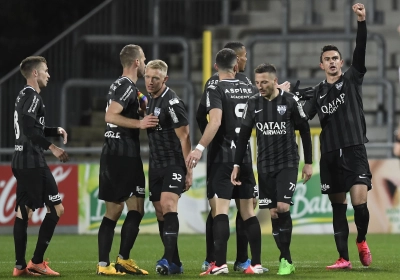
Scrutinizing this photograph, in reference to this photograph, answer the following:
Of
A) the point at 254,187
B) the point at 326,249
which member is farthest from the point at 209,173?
the point at 326,249

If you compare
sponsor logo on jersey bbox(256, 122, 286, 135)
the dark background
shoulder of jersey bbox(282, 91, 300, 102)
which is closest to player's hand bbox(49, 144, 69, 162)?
sponsor logo on jersey bbox(256, 122, 286, 135)

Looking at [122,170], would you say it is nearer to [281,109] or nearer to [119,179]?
[119,179]

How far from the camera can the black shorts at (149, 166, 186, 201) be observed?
949 centimetres

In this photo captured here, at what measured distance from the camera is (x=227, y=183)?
31.6 feet

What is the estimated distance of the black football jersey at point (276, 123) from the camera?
9.55 m

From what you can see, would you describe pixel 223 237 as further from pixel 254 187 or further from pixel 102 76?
pixel 102 76

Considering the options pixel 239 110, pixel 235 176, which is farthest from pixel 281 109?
pixel 235 176

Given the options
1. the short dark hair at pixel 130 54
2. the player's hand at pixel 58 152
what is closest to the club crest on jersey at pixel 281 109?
the short dark hair at pixel 130 54

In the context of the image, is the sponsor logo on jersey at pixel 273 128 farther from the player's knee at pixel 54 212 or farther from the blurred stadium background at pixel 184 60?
the blurred stadium background at pixel 184 60

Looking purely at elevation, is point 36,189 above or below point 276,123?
below

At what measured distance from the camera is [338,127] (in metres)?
10.2

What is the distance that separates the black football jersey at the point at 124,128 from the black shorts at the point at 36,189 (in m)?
0.67

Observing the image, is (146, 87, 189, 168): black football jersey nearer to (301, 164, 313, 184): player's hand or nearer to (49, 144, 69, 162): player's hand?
(49, 144, 69, 162): player's hand

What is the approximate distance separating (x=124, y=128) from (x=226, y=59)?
4.00ft
